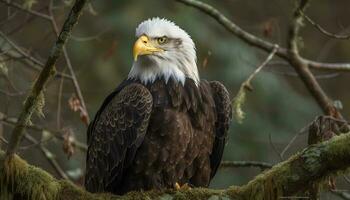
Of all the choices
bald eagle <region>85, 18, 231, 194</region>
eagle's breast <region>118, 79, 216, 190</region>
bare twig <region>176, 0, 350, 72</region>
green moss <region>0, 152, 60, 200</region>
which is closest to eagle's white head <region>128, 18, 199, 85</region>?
bald eagle <region>85, 18, 231, 194</region>

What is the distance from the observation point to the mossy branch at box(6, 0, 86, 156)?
609 centimetres

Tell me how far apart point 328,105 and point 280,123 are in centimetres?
774

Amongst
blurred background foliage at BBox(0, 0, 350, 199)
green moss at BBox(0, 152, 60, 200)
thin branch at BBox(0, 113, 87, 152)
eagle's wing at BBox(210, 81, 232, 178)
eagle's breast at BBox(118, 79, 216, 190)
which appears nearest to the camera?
green moss at BBox(0, 152, 60, 200)

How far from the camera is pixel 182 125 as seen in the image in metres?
7.85

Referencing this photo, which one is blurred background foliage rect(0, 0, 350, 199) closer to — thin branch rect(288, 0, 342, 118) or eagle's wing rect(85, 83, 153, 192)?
thin branch rect(288, 0, 342, 118)

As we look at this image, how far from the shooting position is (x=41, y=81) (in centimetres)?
618

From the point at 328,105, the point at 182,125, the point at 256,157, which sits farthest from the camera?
the point at 256,157

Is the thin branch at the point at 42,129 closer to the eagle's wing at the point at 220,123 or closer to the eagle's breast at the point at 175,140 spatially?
the eagle's breast at the point at 175,140

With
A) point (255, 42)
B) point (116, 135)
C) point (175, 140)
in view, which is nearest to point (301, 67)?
point (255, 42)

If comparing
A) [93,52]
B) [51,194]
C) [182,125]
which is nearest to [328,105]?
[182,125]

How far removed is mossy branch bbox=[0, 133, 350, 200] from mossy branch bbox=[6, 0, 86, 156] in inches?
7.8

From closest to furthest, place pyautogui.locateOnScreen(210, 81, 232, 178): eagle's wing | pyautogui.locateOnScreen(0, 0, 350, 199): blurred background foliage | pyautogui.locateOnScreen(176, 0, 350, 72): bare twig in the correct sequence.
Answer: pyautogui.locateOnScreen(210, 81, 232, 178): eagle's wing → pyautogui.locateOnScreen(176, 0, 350, 72): bare twig → pyautogui.locateOnScreen(0, 0, 350, 199): blurred background foliage

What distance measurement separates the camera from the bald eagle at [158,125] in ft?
25.6

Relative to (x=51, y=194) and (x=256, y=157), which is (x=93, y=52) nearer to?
(x=256, y=157)
